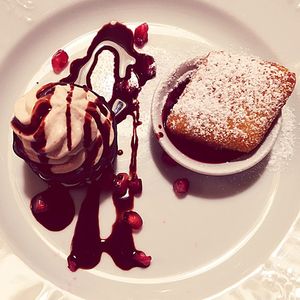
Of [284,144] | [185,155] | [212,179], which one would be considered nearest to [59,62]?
[185,155]

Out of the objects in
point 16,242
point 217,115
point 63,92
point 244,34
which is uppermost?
point 244,34

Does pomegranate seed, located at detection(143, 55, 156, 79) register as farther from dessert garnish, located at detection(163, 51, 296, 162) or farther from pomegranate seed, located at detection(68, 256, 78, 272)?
pomegranate seed, located at detection(68, 256, 78, 272)

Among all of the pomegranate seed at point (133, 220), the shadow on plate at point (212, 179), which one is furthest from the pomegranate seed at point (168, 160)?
the pomegranate seed at point (133, 220)

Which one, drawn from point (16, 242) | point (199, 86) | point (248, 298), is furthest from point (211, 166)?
point (16, 242)

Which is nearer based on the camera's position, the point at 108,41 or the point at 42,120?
the point at 42,120

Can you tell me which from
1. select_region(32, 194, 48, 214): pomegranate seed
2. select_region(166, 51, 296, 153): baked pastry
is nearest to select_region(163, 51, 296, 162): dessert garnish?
select_region(166, 51, 296, 153): baked pastry

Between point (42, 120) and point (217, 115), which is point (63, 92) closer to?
point (42, 120)

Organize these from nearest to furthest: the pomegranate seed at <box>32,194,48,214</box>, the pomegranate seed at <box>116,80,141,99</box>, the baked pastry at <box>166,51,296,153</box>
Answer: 1. the baked pastry at <box>166,51,296,153</box>
2. the pomegranate seed at <box>32,194,48,214</box>
3. the pomegranate seed at <box>116,80,141,99</box>
